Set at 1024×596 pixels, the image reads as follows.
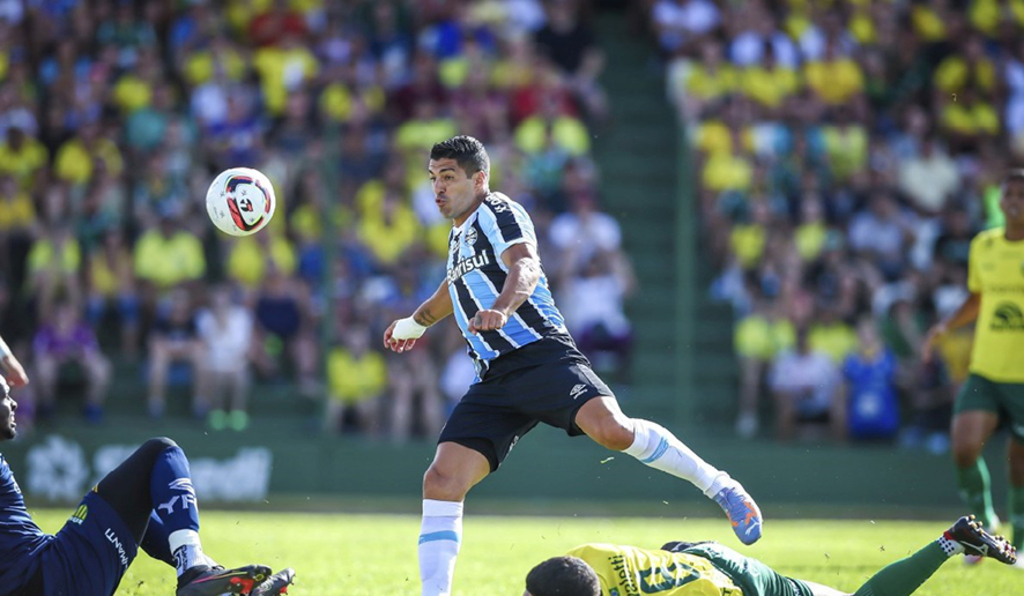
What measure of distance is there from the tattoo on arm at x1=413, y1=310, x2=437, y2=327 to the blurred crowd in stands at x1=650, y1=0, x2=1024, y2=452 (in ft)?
28.7

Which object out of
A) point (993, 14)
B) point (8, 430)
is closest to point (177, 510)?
point (8, 430)

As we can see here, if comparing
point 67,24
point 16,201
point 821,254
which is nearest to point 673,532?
point 821,254

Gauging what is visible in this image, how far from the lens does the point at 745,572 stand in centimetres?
597

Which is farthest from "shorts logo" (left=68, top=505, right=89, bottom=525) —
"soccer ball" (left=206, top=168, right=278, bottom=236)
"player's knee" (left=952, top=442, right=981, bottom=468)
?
"player's knee" (left=952, top=442, right=981, bottom=468)

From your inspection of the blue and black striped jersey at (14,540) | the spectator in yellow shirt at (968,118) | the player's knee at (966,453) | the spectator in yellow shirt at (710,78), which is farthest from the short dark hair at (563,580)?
the spectator in yellow shirt at (968,118)

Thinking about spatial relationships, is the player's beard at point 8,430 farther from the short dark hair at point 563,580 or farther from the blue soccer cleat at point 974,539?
the blue soccer cleat at point 974,539

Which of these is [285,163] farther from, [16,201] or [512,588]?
[512,588]

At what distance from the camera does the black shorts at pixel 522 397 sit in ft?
22.5

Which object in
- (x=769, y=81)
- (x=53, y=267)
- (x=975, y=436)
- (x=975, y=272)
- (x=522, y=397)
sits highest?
(x=769, y=81)

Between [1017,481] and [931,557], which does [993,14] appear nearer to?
[1017,481]

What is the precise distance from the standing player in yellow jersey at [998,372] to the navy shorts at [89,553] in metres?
6.24

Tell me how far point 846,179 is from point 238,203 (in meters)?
10.7

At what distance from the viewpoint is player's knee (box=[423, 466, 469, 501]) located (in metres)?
6.65

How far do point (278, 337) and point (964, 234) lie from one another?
847 centimetres
